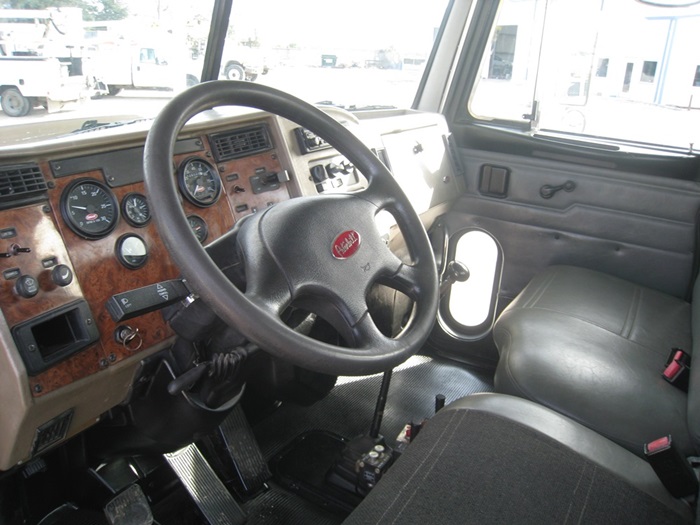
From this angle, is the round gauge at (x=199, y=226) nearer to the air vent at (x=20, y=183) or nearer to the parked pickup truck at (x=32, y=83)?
the air vent at (x=20, y=183)

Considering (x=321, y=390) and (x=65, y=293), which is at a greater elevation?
(x=65, y=293)

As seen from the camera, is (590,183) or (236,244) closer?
(236,244)

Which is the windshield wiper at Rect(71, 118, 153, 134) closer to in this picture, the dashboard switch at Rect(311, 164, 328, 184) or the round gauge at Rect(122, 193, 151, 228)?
the round gauge at Rect(122, 193, 151, 228)

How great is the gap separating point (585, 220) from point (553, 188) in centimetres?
18

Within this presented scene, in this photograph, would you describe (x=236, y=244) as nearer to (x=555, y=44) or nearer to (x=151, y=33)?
(x=151, y=33)

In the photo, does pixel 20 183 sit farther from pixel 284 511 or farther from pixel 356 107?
pixel 356 107

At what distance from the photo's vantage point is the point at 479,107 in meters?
2.61

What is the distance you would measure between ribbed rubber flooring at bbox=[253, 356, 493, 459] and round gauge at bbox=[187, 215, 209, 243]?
3.07 ft

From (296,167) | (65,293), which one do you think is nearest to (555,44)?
(296,167)

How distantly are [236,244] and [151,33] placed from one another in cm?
119

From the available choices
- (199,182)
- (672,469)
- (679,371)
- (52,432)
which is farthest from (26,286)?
(679,371)

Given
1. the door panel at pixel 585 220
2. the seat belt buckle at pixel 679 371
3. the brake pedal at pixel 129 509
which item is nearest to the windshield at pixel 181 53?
the door panel at pixel 585 220

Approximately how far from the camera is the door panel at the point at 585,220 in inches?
83.1

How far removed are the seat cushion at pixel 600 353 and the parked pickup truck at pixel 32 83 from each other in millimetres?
1462
